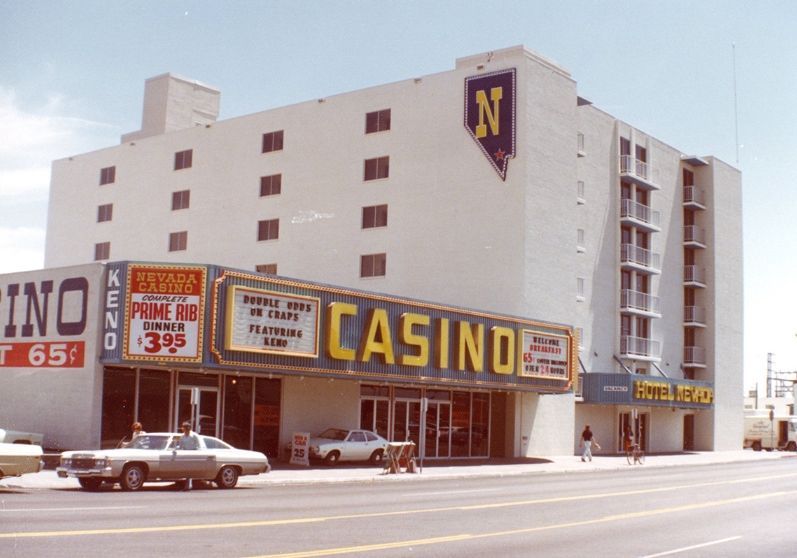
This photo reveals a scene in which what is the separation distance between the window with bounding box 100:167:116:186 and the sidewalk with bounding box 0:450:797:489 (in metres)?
34.6

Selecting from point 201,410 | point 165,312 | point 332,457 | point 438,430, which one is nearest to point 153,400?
point 201,410

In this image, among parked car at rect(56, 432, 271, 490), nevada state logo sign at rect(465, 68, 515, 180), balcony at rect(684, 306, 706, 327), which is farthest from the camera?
balcony at rect(684, 306, 706, 327)

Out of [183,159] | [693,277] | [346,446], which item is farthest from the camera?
[693,277]

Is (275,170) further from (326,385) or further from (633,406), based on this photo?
(633,406)

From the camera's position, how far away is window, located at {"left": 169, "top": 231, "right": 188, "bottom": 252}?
60062mm

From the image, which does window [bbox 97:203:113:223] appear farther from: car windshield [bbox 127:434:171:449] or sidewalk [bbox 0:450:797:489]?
car windshield [bbox 127:434:171:449]

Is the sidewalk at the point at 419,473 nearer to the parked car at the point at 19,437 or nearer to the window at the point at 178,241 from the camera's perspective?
the parked car at the point at 19,437

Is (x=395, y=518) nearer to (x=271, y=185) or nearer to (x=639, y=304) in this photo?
(x=271, y=185)

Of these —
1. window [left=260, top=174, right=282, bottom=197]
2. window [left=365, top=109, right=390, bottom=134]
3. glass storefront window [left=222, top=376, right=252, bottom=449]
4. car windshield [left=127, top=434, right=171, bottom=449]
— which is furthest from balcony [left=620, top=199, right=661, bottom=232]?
car windshield [left=127, top=434, right=171, bottom=449]

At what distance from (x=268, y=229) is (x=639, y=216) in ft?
79.3

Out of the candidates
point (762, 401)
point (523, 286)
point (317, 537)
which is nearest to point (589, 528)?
point (317, 537)

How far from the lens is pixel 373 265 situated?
52781 mm

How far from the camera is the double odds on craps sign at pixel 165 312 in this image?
31531 millimetres

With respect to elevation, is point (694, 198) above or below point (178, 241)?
above
